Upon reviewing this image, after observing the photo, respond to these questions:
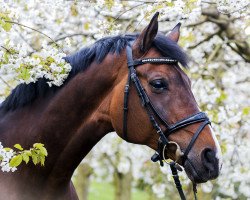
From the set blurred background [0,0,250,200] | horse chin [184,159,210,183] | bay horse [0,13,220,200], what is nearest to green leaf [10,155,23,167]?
blurred background [0,0,250,200]

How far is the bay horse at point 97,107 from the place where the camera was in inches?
142

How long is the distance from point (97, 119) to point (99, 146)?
23.6 ft

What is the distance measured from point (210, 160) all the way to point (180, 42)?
4102mm

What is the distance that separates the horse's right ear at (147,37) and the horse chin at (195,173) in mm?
786

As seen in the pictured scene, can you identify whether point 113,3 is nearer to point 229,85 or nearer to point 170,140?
point 170,140

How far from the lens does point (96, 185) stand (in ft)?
96.9

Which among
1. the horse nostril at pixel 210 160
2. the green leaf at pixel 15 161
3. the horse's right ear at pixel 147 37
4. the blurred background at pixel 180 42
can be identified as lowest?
the blurred background at pixel 180 42

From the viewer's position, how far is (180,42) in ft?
24.1

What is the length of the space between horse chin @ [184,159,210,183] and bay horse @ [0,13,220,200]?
6 cm

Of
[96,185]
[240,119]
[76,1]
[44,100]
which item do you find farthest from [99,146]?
[96,185]

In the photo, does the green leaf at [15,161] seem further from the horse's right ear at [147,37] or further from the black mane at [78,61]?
the horse's right ear at [147,37]

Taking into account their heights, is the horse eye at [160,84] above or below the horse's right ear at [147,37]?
below

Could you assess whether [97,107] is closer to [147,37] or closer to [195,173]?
[147,37]

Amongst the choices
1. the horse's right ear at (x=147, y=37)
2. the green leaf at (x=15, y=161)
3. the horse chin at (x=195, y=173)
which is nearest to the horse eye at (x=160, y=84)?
the horse's right ear at (x=147, y=37)
